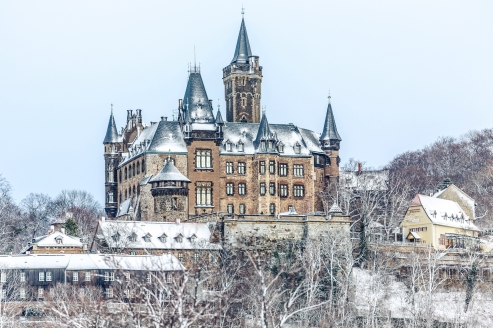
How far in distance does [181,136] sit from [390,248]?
21655mm

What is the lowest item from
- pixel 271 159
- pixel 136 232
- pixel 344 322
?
pixel 344 322

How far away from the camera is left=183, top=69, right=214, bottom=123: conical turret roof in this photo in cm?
9912

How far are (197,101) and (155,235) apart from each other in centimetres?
1933

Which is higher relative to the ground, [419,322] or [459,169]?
[459,169]

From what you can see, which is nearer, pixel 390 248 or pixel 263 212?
pixel 390 248

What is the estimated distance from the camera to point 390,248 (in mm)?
87312

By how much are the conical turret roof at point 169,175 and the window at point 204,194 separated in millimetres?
3483

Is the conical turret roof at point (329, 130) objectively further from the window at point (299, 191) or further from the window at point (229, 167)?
the window at point (229, 167)

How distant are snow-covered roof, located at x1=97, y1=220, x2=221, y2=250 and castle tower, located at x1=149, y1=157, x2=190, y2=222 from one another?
225 inches

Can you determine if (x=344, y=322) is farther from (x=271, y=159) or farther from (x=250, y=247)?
(x=271, y=159)

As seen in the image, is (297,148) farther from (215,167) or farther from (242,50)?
(242,50)

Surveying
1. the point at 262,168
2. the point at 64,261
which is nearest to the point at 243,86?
the point at 262,168

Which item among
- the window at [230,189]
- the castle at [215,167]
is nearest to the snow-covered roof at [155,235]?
the castle at [215,167]

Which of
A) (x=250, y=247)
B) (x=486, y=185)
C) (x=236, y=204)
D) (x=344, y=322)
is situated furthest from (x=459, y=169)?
(x=344, y=322)
